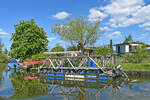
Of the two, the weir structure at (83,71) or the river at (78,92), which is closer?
the river at (78,92)

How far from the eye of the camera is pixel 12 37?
4047 cm

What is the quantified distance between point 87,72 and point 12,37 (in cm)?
2969

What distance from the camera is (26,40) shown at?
37.2 m

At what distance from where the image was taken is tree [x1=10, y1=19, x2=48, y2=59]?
1460 inches

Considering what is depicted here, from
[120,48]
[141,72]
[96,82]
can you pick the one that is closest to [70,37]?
[120,48]

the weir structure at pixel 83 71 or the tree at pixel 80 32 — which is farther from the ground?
the tree at pixel 80 32

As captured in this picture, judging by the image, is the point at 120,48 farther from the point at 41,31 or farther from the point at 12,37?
the point at 12,37

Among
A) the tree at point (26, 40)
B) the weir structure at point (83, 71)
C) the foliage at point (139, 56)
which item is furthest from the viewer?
the tree at point (26, 40)

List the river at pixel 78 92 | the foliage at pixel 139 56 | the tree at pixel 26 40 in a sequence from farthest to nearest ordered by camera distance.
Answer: the tree at pixel 26 40
the foliage at pixel 139 56
the river at pixel 78 92

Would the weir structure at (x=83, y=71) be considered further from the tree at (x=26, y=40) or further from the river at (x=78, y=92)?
the tree at (x=26, y=40)

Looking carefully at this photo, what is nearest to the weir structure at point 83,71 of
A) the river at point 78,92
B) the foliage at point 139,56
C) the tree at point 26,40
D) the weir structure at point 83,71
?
the weir structure at point 83,71

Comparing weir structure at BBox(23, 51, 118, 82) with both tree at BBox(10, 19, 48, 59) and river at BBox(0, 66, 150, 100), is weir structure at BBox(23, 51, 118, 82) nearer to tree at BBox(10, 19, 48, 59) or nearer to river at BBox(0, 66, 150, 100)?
river at BBox(0, 66, 150, 100)

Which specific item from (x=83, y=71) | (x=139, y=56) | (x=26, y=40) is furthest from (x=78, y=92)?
(x=26, y=40)

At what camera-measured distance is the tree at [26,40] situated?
37094 millimetres
